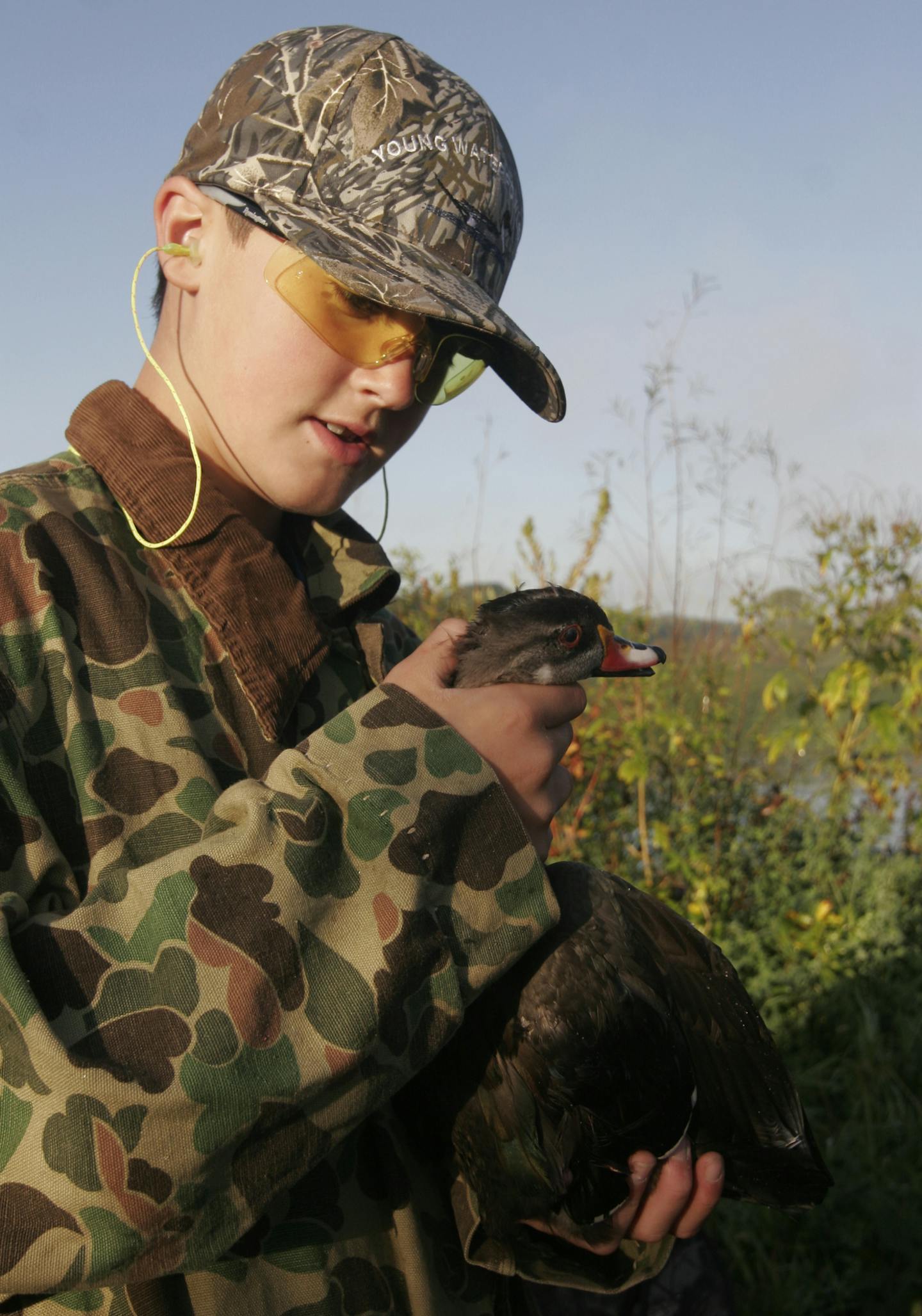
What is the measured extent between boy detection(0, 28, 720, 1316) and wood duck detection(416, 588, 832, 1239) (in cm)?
9

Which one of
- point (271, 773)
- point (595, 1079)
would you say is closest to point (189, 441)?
point (271, 773)

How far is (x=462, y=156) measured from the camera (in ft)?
6.85

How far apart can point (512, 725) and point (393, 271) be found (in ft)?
2.87

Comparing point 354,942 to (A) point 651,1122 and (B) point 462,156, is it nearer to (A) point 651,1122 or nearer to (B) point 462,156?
(A) point 651,1122

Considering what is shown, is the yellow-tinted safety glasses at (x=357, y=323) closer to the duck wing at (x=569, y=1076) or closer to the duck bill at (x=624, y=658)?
the duck bill at (x=624, y=658)

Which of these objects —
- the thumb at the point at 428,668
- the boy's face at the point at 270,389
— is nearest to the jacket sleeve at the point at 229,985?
the thumb at the point at 428,668

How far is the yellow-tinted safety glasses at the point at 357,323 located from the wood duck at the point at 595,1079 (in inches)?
45.6

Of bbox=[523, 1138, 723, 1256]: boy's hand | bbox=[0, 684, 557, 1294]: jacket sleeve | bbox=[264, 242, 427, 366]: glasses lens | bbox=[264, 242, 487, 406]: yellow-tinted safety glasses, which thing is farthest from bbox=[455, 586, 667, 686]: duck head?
bbox=[523, 1138, 723, 1256]: boy's hand

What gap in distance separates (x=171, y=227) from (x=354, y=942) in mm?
1499

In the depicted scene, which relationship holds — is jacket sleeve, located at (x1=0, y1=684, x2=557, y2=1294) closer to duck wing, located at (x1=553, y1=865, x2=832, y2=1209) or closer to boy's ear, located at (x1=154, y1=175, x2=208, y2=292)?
duck wing, located at (x1=553, y1=865, x2=832, y2=1209)

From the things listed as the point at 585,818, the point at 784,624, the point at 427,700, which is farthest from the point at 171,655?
the point at 784,624

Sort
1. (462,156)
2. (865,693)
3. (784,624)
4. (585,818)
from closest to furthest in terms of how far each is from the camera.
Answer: (462,156)
(865,693)
(585,818)
(784,624)

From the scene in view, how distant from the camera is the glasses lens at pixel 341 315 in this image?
196 cm

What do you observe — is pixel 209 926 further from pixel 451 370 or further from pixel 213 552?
pixel 451 370
